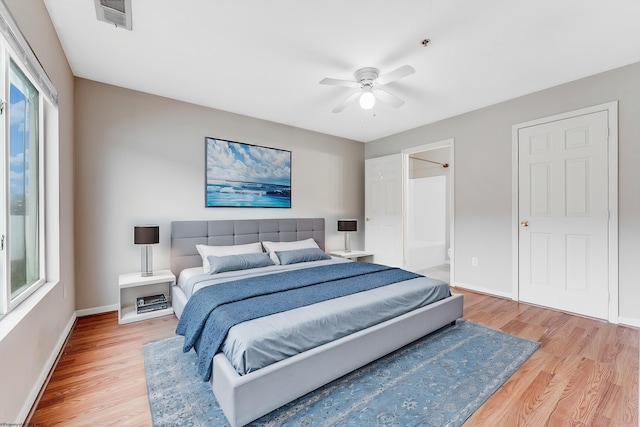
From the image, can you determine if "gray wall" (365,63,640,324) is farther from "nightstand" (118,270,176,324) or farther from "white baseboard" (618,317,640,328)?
"nightstand" (118,270,176,324)

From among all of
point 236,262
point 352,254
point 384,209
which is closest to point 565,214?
point 384,209

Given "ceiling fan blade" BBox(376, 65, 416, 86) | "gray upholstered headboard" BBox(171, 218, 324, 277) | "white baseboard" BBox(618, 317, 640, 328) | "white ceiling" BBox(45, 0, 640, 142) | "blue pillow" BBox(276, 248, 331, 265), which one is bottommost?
"white baseboard" BBox(618, 317, 640, 328)

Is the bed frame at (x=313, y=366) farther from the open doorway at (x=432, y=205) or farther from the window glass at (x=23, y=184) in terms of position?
the open doorway at (x=432, y=205)

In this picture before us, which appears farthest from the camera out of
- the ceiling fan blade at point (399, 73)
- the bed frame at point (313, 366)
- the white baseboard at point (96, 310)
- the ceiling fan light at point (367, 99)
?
the white baseboard at point (96, 310)

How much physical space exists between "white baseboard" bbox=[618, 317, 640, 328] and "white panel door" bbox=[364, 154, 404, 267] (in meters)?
2.57

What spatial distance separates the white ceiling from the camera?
6.56ft

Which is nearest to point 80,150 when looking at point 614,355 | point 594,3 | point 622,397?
point 594,3

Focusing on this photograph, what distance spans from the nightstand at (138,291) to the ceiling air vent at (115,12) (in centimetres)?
230

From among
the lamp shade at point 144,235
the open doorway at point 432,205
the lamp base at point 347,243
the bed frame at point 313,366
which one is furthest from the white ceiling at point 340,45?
the open doorway at point 432,205

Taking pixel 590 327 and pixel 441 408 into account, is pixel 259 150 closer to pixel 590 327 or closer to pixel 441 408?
pixel 441 408

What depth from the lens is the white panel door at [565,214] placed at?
116 inches

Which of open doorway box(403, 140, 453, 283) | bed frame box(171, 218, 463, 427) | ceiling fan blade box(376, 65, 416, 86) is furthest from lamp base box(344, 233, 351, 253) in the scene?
ceiling fan blade box(376, 65, 416, 86)

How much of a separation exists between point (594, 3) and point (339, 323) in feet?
9.23

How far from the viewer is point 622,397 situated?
177cm
